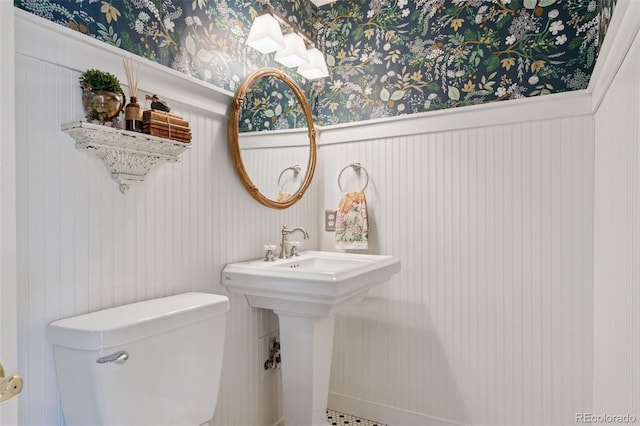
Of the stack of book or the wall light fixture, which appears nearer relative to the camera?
the stack of book

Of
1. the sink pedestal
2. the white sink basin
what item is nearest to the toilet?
the white sink basin

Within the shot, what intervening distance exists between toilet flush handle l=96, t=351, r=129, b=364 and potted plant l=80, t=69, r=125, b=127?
0.69m

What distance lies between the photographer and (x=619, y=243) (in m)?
1.15

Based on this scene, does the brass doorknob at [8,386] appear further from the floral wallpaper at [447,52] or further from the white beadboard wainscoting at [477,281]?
the floral wallpaper at [447,52]

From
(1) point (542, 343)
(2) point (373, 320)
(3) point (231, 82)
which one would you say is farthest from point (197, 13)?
(1) point (542, 343)

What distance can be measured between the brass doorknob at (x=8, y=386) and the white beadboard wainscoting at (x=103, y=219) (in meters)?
0.39

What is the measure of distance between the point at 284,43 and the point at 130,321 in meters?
1.46

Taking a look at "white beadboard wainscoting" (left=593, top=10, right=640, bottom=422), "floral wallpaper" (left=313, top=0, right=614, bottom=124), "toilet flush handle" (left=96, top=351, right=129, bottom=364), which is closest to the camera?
"white beadboard wainscoting" (left=593, top=10, right=640, bottom=422)

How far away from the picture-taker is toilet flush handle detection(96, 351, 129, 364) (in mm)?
1060

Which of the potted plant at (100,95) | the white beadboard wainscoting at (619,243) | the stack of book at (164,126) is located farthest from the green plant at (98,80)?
the white beadboard wainscoting at (619,243)

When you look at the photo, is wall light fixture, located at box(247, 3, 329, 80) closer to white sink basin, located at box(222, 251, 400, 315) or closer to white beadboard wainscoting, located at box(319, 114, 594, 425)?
white beadboard wainscoting, located at box(319, 114, 594, 425)

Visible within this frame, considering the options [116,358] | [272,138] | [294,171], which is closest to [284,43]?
[272,138]

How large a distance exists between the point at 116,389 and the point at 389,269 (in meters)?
1.29

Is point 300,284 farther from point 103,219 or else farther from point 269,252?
point 103,219
